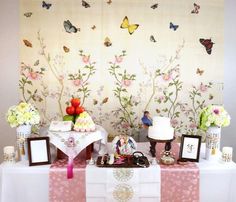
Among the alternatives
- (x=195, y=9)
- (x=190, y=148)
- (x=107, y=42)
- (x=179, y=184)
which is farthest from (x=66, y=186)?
A: (x=195, y=9)

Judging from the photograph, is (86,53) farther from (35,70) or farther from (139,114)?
(139,114)

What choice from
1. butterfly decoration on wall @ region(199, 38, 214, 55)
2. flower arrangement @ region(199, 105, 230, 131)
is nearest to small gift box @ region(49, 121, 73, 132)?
flower arrangement @ region(199, 105, 230, 131)

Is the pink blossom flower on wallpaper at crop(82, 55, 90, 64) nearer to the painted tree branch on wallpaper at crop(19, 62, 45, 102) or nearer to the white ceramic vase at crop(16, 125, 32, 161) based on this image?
the painted tree branch on wallpaper at crop(19, 62, 45, 102)

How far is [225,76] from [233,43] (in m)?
0.35

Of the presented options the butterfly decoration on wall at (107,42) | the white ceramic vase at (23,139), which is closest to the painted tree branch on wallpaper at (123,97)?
the butterfly decoration on wall at (107,42)

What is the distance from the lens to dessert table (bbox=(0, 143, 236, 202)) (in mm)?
1678

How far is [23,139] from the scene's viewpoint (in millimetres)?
1782

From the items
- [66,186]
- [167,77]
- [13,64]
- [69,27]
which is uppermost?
[69,27]

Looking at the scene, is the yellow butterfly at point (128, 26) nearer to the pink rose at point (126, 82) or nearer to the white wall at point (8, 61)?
the pink rose at point (126, 82)

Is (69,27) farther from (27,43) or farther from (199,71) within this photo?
(199,71)

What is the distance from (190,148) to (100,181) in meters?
0.60

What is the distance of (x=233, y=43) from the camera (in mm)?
3053

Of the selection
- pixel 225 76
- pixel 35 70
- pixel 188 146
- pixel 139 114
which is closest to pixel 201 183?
pixel 188 146

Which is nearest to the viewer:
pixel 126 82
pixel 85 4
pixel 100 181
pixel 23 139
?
pixel 100 181
